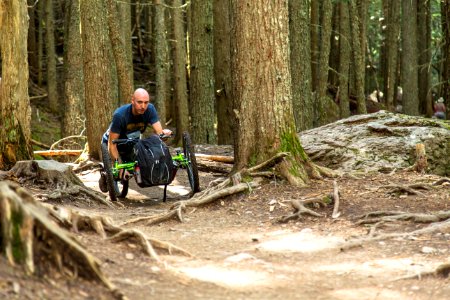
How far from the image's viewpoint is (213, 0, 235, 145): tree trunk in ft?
58.6

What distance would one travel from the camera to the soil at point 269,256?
4.95 meters

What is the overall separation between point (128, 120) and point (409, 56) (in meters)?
15.9

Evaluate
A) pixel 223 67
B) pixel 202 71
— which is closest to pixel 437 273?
pixel 202 71

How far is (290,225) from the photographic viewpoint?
7707mm

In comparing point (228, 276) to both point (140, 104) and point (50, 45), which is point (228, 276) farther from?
point (50, 45)

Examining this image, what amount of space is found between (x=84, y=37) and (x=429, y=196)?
26.8ft

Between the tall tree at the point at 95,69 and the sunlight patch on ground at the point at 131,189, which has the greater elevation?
the tall tree at the point at 95,69

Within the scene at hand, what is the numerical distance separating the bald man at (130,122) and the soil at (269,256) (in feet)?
4.35

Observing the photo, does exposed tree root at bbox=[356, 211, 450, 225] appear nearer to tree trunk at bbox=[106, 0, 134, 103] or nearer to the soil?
the soil

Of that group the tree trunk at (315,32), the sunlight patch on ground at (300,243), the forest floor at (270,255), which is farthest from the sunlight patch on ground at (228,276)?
the tree trunk at (315,32)

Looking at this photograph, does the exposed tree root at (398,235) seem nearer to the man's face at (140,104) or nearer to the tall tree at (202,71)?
the man's face at (140,104)

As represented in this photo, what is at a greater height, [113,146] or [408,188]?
[113,146]

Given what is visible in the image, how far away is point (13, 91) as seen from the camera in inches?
412

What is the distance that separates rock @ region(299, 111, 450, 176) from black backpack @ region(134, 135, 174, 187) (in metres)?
2.91
